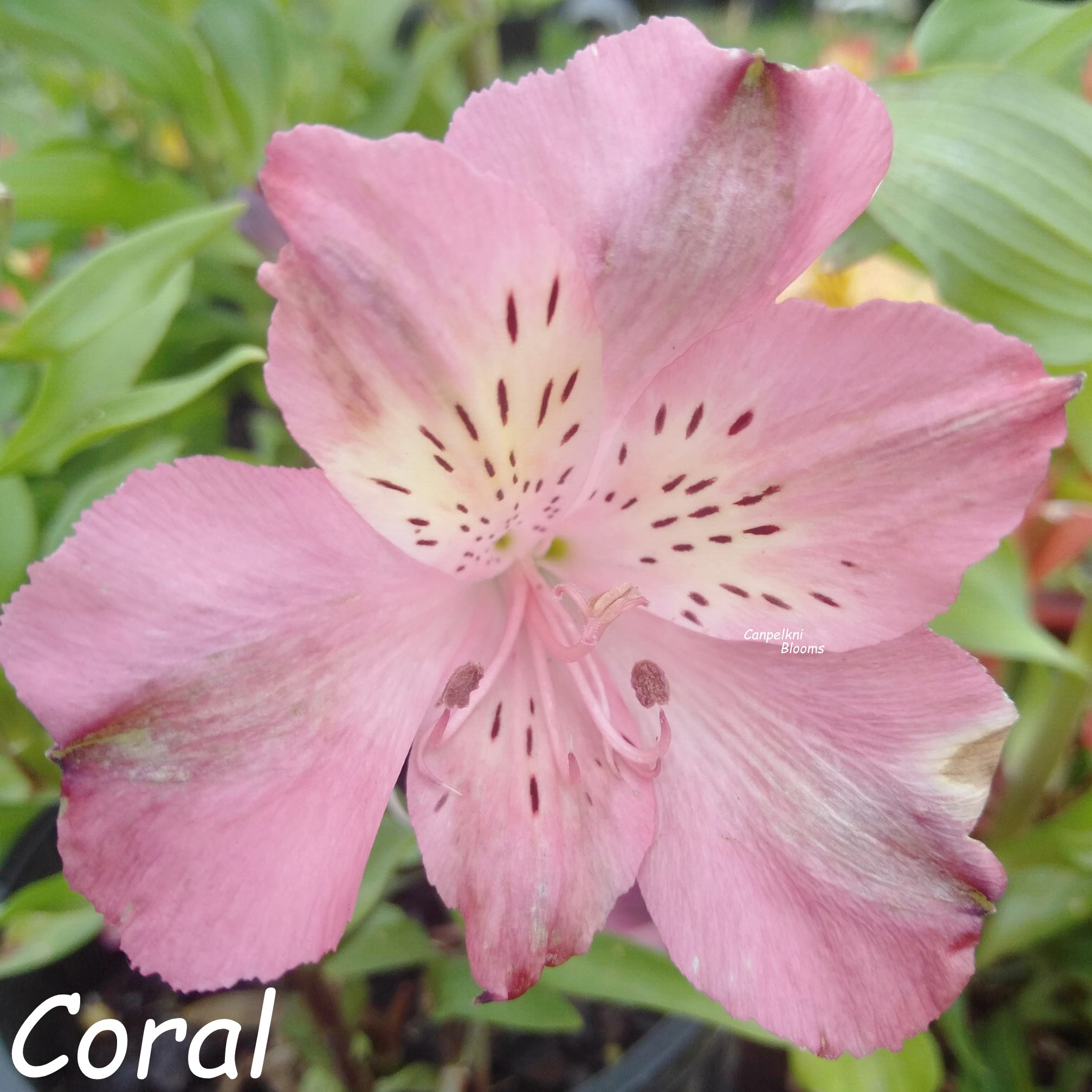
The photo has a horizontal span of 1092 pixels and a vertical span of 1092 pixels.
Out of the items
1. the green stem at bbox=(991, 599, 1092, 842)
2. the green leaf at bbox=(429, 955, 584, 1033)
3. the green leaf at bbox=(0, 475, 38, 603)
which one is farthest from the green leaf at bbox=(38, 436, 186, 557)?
the green stem at bbox=(991, 599, 1092, 842)

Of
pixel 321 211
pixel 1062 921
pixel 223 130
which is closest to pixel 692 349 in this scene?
pixel 321 211

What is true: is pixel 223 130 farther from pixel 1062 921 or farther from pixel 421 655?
pixel 1062 921

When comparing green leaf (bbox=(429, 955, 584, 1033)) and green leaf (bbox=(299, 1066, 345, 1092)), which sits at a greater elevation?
green leaf (bbox=(429, 955, 584, 1033))

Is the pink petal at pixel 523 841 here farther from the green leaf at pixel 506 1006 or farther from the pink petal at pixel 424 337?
the green leaf at pixel 506 1006

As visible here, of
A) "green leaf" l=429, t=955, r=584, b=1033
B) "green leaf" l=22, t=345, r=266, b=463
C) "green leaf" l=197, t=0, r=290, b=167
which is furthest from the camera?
"green leaf" l=197, t=0, r=290, b=167

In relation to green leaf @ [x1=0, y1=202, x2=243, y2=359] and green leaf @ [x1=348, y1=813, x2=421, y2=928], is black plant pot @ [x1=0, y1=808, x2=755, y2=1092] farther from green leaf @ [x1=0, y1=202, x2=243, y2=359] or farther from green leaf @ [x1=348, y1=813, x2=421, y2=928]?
green leaf @ [x1=0, y1=202, x2=243, y2=359]
